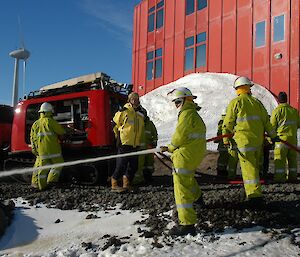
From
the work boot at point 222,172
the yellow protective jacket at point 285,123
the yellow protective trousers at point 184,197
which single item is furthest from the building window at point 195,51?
the yellow protective trousers at point 184,197

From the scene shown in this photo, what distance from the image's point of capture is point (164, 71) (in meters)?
23.8

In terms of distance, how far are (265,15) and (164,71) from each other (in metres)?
7.33

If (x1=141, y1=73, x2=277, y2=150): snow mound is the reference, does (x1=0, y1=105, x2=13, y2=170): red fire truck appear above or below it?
below

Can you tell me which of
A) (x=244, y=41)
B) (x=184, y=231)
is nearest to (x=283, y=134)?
(x=184, y=231)

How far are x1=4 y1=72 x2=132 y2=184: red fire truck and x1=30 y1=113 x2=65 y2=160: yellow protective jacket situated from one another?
662 millimetres

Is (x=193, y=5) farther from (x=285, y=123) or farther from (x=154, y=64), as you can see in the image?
(x=285, y=123)

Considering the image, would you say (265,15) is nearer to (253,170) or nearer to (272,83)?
(272,83)

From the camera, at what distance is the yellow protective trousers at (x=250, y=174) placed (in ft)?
18.0

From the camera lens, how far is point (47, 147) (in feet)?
27.6

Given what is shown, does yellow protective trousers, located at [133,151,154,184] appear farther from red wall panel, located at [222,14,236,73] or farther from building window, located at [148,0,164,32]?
A: building window, located at [148,0,164,32]

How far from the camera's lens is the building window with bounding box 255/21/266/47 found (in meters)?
18.4

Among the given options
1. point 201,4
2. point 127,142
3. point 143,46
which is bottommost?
point 127,142

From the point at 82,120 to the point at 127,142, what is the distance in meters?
1.98

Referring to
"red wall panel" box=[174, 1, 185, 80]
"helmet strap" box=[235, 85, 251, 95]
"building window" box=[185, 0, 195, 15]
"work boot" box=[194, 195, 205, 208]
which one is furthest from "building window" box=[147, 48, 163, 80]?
"work boot" box=[194, 195, 205, 208]
